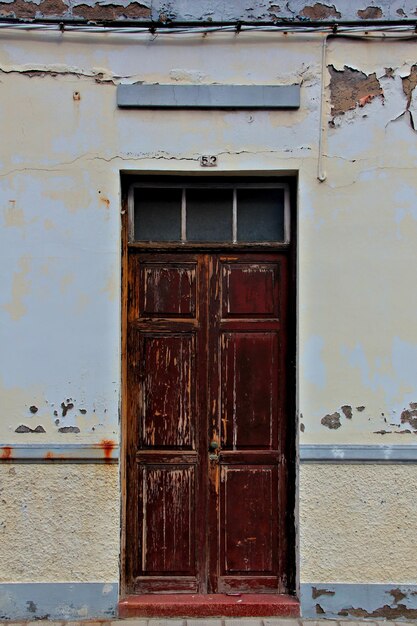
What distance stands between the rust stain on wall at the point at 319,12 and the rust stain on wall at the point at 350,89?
36 centimetres

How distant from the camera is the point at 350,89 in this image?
14.9ft

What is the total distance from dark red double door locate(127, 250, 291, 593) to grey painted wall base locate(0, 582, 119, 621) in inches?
10.1

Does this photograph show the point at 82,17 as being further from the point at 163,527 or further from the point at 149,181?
the point at 163,527

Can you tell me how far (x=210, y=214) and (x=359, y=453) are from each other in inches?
77.1

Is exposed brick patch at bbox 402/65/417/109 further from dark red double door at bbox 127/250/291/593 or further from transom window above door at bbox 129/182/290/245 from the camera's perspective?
dark red double door at bbox 127/250/291/593

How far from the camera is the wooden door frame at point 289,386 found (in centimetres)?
460

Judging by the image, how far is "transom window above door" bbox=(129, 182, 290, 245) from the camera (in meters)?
4.75

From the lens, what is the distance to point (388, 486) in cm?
447

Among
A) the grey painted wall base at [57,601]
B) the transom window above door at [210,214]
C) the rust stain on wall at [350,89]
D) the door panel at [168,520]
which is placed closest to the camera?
the grey painted wall base at [57,601]

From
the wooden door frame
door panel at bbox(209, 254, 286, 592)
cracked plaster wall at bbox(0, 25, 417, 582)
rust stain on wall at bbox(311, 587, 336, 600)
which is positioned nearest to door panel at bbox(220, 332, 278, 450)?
door panel at bbox(209, 254, 286, 592)

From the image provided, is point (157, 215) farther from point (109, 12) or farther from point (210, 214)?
point (109, 12)

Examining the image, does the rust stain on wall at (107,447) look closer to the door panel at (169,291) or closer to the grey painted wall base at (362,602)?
the door panel at (169,291)

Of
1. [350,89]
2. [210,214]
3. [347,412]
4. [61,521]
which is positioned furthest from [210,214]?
[61,521]

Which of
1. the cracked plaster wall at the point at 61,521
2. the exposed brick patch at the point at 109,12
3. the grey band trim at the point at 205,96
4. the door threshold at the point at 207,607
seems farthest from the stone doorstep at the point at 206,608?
the exposed brick patch at the point at 109,12
